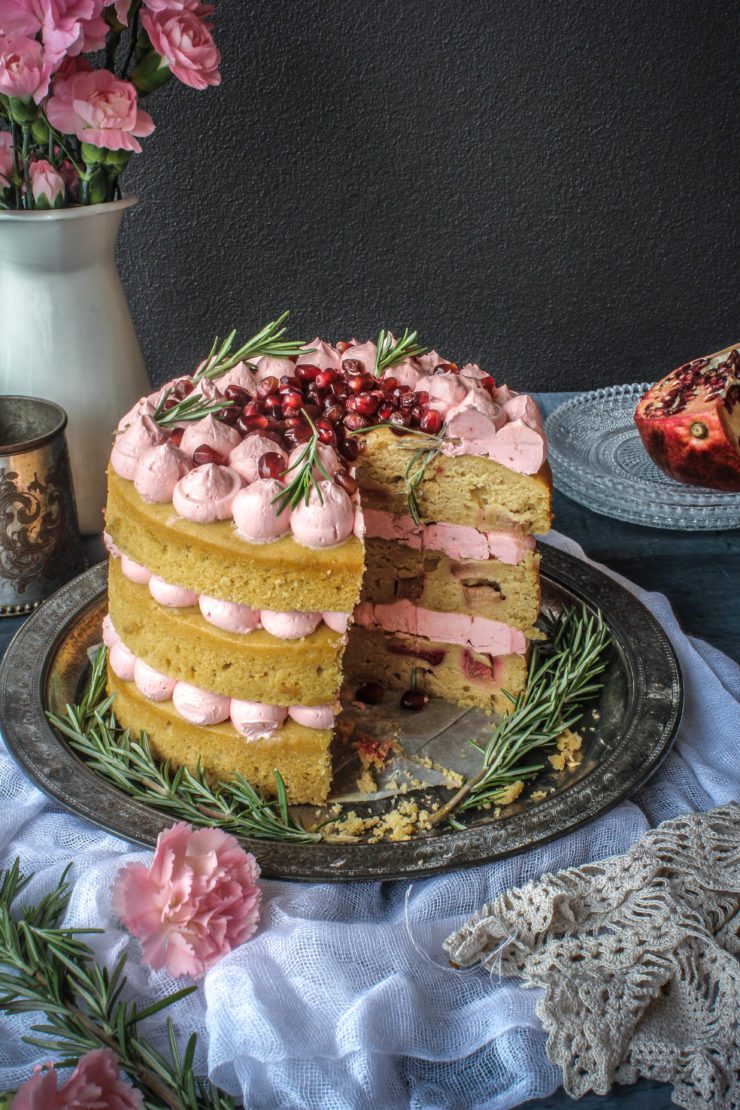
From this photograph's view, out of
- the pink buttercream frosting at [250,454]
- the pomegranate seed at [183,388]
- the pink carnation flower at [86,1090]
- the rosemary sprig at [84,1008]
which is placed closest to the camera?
the pink carnation flower at [86,1090]

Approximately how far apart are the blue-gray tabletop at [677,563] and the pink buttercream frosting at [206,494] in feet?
2.66

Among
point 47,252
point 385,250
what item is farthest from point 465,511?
point 385,250

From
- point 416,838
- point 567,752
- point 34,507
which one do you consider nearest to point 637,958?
point 416,838

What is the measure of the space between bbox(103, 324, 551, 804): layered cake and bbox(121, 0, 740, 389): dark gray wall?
1.42 metres

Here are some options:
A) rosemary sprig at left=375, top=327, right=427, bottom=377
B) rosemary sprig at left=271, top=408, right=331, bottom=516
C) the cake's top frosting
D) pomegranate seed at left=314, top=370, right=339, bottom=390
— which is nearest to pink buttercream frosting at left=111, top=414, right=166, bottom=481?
the cake's top frosting

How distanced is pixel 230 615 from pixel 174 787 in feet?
1.24

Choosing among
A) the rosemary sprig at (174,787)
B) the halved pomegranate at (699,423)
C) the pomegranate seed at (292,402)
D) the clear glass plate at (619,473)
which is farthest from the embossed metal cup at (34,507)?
the halved pomegranate at (699,423)

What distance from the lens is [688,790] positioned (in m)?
2.29

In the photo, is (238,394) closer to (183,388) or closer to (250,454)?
(183,388)

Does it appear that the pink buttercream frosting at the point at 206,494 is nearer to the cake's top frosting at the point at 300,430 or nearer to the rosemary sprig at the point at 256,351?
the cake's top frosting at the point at 300,430

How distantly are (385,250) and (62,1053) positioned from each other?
3251 mm

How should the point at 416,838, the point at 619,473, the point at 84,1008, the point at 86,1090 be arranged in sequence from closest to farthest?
the point at 86,1090
the point at 84,1008
the point at 416,838
the point at 619,473

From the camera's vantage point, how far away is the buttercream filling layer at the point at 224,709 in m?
2.29

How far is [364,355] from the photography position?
281 cm
